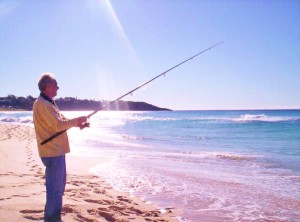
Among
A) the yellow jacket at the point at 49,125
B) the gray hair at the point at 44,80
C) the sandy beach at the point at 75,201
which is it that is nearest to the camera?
the yellow jacket at the point at 49,125

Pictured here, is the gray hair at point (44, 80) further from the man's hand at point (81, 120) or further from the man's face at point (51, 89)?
the man's hand at point (81, 120)

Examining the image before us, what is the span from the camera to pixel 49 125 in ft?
11.4

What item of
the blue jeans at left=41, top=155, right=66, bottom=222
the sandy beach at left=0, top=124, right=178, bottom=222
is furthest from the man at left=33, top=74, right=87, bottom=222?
the sandy beach at left=0, top=124, right=178, bottom=222

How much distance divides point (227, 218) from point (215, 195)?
4.45 ft

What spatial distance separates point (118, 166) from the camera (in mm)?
9750

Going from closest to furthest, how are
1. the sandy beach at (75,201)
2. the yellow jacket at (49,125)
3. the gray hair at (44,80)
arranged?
the yellow jacket at (49,125) → the gray hair at (44,80) → the sandy beach at (75,201)

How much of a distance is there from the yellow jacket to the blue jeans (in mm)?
79

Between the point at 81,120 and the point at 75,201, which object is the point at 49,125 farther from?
the point at 75,201

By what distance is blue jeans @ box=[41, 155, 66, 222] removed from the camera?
3.54 m

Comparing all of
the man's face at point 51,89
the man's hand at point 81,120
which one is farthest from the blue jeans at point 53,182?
the man's face at point 51,89

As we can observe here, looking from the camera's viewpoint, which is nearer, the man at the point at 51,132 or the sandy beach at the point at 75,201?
the man at the point at 51,132

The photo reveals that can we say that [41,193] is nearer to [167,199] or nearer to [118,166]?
[167,199]

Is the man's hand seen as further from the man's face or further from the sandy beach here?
the sandy beach

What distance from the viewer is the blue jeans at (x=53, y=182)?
354 cm
